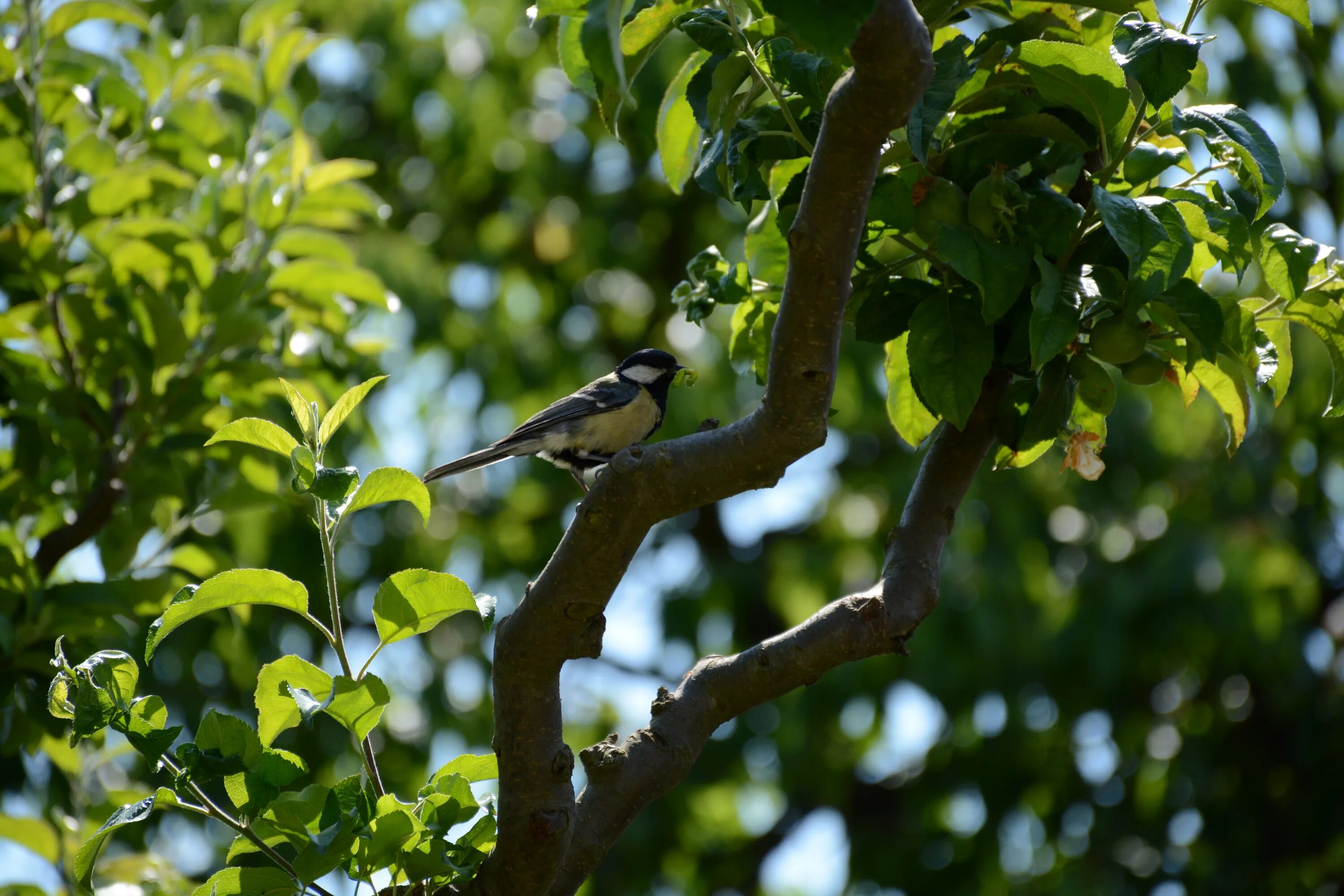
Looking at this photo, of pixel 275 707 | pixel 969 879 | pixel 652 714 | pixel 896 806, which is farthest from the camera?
pixel 896 806

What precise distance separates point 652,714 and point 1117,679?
477 cm

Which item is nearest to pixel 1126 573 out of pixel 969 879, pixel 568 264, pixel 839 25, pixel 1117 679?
pixel 1117 679

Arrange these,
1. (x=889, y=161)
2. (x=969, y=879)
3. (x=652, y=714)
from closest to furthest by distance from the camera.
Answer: (x=889, y=161), (x=652, y=714), (x=969, y=879)

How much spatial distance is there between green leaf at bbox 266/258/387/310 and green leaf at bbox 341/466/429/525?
1.87 metres

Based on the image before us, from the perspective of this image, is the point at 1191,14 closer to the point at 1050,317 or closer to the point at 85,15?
the point at 1050,317

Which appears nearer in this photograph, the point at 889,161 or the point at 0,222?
the point at 889,161

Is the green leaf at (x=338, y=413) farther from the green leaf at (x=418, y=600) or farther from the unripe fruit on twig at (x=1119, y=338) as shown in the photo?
the unripe fruit on twig at (x=1119, y=338)

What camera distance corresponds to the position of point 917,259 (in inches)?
85.7

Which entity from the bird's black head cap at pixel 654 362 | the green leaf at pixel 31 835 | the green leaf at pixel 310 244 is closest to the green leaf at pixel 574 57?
the green leaf at pixel 310 244

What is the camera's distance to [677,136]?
231 cm

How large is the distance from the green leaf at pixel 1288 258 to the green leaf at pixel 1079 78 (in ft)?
1.17

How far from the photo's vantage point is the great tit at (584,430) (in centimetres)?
481

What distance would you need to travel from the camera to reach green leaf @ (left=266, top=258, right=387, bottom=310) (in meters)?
3.62

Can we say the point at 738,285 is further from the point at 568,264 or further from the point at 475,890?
the point at 568,264
